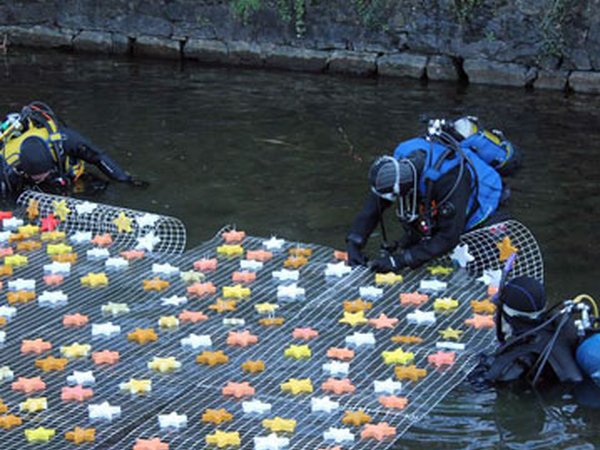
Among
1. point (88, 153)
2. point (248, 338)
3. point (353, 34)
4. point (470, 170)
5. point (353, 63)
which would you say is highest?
point (470, 170)

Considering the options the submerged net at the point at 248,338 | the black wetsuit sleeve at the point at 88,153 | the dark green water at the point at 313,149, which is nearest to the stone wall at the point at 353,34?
the dark green water at the point at 313,149

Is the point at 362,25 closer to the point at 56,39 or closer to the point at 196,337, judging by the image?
the point at 56,39

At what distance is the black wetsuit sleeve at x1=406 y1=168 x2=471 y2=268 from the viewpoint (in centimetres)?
724

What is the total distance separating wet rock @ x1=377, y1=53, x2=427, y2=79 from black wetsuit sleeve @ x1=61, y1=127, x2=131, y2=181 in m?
5.54

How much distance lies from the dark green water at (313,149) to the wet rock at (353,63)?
33cm

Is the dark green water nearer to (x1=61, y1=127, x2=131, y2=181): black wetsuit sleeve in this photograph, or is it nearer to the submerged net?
(x1=61, y1=127, x2=131, y2=181): black wetsuit sleeve

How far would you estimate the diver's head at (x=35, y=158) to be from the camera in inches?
346

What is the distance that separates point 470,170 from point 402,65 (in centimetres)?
698

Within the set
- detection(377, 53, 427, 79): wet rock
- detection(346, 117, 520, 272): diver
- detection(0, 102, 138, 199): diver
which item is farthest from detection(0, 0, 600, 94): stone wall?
detection(346, 117, 520, 272): diver

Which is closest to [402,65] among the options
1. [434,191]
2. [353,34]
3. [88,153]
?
[353,34]

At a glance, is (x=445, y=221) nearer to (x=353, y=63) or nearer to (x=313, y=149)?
(x=313, y=149)

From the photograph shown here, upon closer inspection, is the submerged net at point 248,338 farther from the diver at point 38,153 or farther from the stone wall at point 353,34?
the stone wall at point 353,34

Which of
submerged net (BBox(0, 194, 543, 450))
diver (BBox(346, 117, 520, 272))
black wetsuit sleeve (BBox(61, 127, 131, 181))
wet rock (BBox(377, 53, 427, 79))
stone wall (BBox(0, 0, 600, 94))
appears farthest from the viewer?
wet rock (BBox(377, 53, 427, 79))

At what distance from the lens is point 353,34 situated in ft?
47.4
